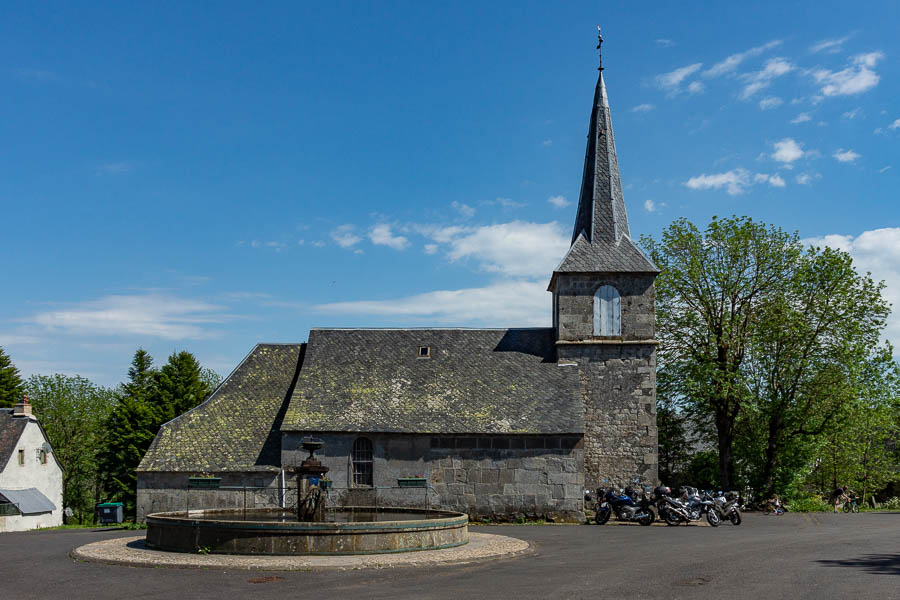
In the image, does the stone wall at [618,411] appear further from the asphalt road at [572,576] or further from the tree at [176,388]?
the tree at [176,388]

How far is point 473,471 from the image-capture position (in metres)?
26.6

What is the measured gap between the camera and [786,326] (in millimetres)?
32562

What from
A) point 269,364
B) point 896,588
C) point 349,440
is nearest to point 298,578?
point 896,588

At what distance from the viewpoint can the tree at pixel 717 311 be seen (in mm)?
33469

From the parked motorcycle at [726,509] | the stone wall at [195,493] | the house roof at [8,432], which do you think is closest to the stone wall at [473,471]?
the stone wall at [195,493]

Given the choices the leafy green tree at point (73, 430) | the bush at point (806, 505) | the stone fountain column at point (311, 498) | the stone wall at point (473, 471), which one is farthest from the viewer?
the leafy green tree at point (73, 430)

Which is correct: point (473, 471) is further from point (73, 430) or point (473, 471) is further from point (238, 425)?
point (73, 430)

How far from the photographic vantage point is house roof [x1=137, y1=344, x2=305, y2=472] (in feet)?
87.2

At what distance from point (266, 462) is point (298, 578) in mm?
13797

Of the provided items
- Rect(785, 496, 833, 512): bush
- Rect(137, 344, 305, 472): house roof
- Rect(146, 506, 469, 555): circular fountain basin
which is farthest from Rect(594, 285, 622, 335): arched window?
Rect(146, 506, 469, 555): circular fountain basin

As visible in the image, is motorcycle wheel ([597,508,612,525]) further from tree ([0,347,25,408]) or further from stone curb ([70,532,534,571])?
tree ([0,347,25,408])

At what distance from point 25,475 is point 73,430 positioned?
61.9 ft

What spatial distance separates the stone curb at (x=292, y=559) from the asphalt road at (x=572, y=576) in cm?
33

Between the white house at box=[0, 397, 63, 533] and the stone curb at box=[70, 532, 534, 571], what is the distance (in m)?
25.9
